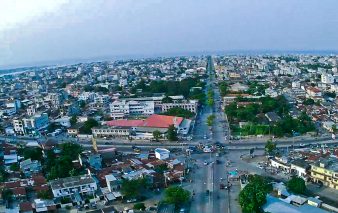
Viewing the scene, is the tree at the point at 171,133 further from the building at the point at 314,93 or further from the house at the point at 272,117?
the building at the point at 314,93

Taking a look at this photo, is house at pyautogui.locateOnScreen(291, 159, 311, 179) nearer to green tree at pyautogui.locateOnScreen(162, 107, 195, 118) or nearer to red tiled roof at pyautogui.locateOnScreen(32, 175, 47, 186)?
red tiled roof at pyautogui.locateOnScreen(32, 175, 47, 186)

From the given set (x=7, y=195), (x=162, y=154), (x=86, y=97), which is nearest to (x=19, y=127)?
(x=86, y=97)

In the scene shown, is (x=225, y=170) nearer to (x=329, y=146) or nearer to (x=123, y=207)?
(x=123, y=207)

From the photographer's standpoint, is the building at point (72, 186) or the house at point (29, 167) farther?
the house at point (29, 167)

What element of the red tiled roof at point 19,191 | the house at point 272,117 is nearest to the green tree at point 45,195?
the red tiled roof at point 19,191

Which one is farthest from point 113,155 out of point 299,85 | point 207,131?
point 299,85

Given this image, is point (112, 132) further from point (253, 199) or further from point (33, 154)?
point (253, 199)

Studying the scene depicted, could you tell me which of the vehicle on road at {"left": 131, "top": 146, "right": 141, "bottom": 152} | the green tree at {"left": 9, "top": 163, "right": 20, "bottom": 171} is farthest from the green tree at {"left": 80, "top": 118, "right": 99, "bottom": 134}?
the green tree at {"left": 9, "top": 163, "right": 20, "bottom": 171}
